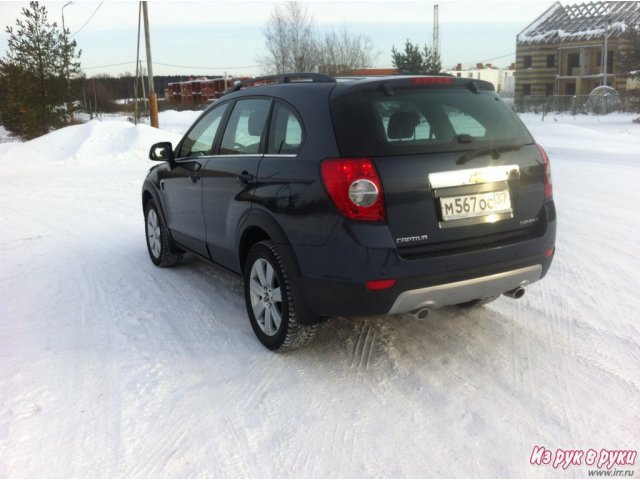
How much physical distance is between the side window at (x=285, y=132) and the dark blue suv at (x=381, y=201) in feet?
0.04

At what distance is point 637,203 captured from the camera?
26.3 feet

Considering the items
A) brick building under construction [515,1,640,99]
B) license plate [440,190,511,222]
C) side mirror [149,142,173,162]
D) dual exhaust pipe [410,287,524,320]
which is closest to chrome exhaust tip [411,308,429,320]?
dual exhaust pipe [410,287,524,320]

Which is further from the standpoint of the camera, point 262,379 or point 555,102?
point 555,102

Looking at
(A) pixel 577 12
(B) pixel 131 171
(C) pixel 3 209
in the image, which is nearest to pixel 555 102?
(A) pixel 577 12

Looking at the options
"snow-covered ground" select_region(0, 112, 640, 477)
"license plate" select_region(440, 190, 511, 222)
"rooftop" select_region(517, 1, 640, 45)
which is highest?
"rooftop" select_region(517, 1, 640, 45)

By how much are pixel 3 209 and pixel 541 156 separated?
8890mm

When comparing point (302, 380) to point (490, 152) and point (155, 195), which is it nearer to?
point (490, 152)

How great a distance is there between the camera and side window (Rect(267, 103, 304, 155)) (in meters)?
3.56

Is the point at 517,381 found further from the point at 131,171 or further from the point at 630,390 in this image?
the point at 131,171

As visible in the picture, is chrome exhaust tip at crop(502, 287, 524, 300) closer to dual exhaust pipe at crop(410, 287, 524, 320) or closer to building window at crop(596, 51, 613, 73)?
dual exhaust pipe at crop(410, 287, 524, 320)

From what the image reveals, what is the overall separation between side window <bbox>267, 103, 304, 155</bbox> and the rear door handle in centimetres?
22

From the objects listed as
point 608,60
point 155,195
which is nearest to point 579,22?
point 608,60

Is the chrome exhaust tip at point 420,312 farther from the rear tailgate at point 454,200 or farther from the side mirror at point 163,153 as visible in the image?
the side mirror at point 163,153

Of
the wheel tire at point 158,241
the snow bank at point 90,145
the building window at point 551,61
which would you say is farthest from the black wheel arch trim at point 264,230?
the building window at point 551,61
